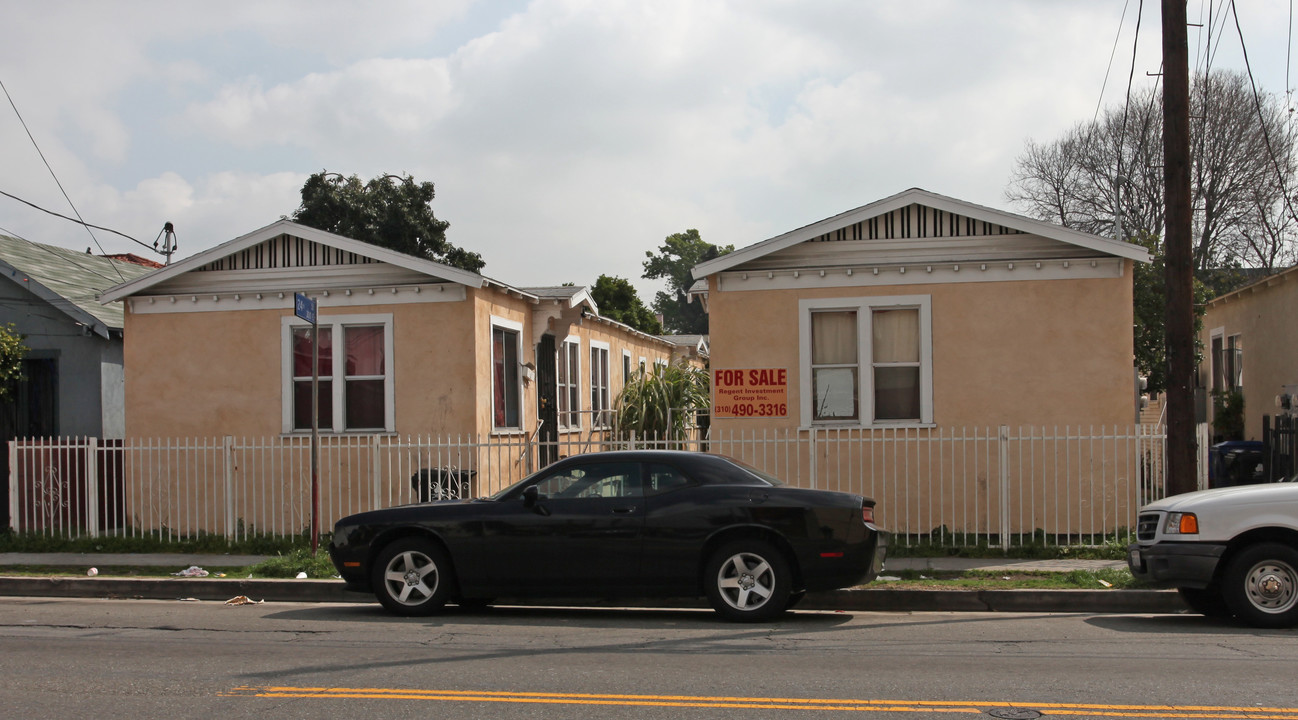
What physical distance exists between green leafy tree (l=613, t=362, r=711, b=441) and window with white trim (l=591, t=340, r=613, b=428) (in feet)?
5.85

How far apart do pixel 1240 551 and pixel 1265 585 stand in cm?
30

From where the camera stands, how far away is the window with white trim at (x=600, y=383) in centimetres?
2150

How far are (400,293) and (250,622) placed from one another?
20.7 ft

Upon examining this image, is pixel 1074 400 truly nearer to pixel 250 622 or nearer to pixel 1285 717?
pixel 1285 717

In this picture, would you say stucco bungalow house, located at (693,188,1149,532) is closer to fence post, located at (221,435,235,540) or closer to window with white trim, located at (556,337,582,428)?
window with white trim, located at (556,337,582,428)

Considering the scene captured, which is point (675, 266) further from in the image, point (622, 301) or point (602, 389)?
point (602, 389)

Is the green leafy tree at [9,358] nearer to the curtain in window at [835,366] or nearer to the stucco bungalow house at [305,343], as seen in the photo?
the stucco bungalow house at [305,343]

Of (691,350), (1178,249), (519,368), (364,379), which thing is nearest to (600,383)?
(519,368)

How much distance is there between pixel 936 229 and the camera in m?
13.7

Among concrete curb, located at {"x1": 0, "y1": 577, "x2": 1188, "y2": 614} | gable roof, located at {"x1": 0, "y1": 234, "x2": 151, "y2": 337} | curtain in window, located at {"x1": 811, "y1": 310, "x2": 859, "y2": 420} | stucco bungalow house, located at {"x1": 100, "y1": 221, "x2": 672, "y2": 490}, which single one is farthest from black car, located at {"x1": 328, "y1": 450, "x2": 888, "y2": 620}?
gable roof, located at {"x1": 0, "y1": 234, "x2": 151, "y2": 337}

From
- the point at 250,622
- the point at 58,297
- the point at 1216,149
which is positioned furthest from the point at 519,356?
the point at 1216,149

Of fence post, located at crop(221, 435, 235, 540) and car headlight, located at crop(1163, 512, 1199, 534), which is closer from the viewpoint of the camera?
car headlight, located at crop(1163, 512, 1199, 534)

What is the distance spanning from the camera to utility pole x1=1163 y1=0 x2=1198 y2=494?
35.0 ft

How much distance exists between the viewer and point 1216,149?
115 feet
